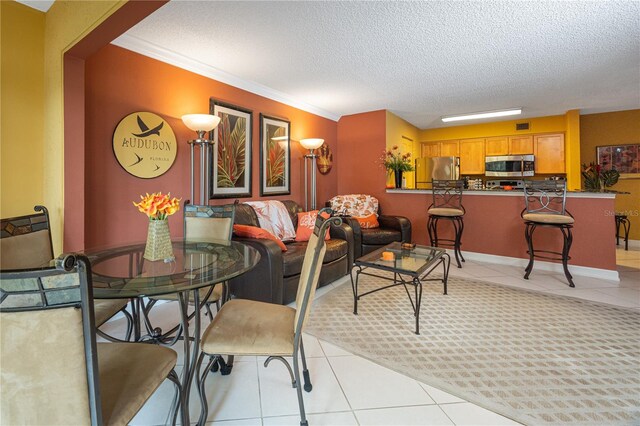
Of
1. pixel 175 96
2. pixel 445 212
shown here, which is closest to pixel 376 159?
pixel 445 212

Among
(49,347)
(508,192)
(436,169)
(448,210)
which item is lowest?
(49,347)

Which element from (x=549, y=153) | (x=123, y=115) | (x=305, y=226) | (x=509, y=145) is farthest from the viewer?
(x=509, y=145)

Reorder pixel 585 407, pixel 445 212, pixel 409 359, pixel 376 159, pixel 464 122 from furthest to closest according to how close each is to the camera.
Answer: pixel 464 122 → pixel 376 159 → pixel 445 212 → pixel 409 359 → pixel 585 407

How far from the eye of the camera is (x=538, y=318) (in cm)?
252

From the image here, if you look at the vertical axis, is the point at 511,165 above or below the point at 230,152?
above

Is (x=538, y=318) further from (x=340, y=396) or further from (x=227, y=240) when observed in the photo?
(x=227, y=240)

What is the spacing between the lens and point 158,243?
5.23 feet

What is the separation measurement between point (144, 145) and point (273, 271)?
5.62ft

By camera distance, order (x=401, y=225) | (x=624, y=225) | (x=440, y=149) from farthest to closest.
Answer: (x=440, y=149) → (x=624, y=225) → (x=401, y=225)

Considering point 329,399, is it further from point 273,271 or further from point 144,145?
point 144,145

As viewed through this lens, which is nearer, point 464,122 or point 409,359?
point 409,359

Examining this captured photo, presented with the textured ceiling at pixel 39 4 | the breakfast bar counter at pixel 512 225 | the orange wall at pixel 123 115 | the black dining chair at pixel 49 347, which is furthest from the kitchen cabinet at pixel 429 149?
the black dining chair at pixel 49 347

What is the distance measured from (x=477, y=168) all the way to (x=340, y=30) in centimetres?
514

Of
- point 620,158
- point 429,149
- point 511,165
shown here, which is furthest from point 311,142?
point 620,158
